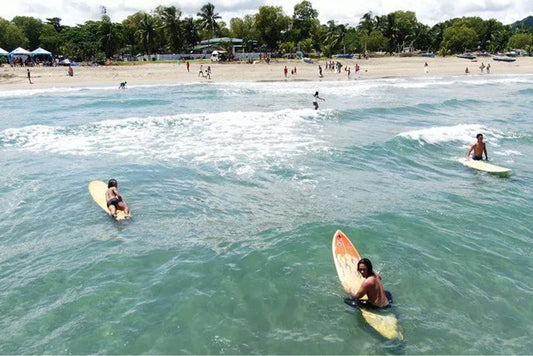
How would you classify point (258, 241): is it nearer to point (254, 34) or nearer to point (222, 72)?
point (222, 72)

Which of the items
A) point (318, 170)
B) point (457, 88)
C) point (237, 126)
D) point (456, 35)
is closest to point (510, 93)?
point (457, 88)

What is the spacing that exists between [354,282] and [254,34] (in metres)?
95.1

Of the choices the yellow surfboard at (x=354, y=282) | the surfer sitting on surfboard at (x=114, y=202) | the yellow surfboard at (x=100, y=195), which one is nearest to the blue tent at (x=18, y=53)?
the yellow surfboard at (x=100, y=195)

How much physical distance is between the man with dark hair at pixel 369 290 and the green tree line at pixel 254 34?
74.9 meters

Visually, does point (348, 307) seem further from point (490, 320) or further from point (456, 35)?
point (456, 35)

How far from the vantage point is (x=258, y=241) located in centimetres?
940

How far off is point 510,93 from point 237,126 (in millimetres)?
29829

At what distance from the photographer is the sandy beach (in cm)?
4978

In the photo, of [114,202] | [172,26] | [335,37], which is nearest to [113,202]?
[114,202]

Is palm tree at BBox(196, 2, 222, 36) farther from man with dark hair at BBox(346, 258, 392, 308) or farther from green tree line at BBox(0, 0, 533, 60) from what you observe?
man with dark hair at BBox(346, 258, 392, 308)

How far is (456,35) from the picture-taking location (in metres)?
94.9

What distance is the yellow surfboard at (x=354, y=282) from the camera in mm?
6375

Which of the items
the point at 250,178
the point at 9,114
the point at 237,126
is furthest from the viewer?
the point at 9,114

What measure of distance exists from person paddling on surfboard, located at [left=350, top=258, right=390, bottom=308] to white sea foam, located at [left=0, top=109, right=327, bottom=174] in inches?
335
